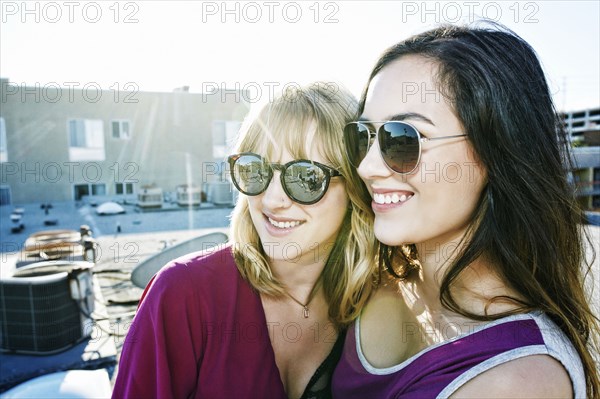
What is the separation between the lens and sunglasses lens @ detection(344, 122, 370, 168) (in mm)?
1854

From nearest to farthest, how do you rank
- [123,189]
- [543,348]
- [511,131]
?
[543,348] → [511,131] → [123,189]

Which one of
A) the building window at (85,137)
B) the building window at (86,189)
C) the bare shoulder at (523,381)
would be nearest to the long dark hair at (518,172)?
the bare shoulder at (523,381)

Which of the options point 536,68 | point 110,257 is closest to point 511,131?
point 536,68

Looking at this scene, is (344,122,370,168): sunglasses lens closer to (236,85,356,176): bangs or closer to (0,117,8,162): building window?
(236,85,356,176): bangs

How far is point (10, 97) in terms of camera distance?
2667 centimetres

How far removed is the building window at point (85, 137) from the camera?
28.3 m

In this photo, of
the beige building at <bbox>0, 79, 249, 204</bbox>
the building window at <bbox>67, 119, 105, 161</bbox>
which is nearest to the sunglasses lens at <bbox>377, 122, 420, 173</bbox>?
the beige building at <bbox>0, 79, 249, 204</bbox>

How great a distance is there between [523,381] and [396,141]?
915mm

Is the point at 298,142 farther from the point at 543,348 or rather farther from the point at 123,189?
the point at 123,189

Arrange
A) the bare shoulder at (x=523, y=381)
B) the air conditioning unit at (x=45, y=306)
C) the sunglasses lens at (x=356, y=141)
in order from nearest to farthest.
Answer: the bare shoulder at (x=523, y=381), the sunglasses lens at (x=356, y=141), the air conditioning unit at (x=45, y=306)

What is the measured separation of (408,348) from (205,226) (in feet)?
66.4

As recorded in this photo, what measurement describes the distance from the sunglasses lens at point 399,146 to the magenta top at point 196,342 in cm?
91

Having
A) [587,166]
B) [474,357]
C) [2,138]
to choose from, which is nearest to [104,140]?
[2,138]

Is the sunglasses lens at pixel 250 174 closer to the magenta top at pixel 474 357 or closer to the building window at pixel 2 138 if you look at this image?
the magenta top at pixel 474 357
